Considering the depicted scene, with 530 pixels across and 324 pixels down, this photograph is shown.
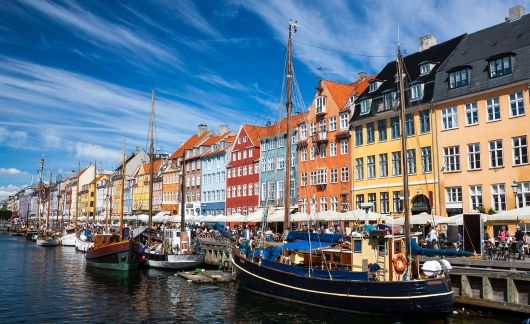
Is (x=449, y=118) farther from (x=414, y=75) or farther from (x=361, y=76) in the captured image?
(x=361, y=76)

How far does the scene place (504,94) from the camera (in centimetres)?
3788

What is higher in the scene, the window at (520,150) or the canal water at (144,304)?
the window at (520,150)

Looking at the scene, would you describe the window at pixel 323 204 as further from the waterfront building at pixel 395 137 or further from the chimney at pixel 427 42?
the chimney at pixel 427 42

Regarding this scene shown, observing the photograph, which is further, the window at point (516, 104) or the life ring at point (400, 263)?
the window at point (516, 104)

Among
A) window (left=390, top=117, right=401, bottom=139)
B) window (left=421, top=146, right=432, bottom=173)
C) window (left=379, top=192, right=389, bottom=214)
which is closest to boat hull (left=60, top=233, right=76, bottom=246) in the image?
window (left=379, top=192, right=389, bottom=214)

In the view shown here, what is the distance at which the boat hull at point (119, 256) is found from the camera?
4134cm

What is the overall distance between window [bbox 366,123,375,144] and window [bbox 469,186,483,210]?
37.3 feet

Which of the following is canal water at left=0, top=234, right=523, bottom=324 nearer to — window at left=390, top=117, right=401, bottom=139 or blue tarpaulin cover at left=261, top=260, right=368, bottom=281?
blue tarpaulin cover at left=261, top=260, right=368, bottom=281

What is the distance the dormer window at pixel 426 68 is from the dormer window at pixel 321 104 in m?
12.3

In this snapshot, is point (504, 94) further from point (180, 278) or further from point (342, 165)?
point (180, 278)

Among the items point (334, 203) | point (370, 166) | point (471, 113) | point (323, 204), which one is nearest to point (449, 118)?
point (471, 113)

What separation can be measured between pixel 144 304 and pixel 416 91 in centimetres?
3003

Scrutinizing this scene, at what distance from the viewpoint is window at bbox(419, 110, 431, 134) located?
143ft

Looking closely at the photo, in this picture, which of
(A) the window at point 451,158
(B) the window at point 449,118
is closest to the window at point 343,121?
(B) the window at point 449,118
